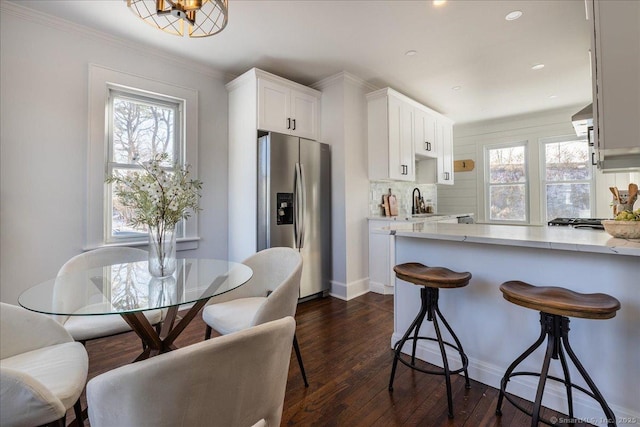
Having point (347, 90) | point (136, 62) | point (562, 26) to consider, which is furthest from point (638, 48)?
point (136, 62)

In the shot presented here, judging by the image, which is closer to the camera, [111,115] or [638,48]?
[638,48]

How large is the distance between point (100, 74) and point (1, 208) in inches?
54.0

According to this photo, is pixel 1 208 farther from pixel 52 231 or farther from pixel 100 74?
pixel 100 74

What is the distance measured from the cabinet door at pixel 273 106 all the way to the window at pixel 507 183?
4271 millimetres

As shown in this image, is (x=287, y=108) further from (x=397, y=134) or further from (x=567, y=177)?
(x=567, y=177)

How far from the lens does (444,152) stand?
5277mm

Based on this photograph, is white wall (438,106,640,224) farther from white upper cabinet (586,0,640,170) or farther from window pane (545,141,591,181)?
white upper cabinet (586,0,640,170)

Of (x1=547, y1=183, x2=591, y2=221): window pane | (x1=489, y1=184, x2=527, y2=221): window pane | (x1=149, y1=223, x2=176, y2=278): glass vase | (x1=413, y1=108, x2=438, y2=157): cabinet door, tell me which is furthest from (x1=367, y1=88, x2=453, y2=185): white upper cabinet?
(x1=149, y1=223, x2=176, y2=278): glass vase

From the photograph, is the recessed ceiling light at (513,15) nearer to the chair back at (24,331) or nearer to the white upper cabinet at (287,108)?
the white upper cabinet at (287,108)

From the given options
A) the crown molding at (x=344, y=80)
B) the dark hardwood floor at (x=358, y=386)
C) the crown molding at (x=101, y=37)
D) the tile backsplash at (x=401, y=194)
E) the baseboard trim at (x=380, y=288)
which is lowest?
the dark hardwood floor at (x=358, y=386)

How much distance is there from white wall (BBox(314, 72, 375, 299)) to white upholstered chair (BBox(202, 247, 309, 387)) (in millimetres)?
1696

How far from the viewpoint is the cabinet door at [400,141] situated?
400 centimetres

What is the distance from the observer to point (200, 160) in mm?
3461

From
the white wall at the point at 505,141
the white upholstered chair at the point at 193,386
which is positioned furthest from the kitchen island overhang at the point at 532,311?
the white wall at the point at 505,141
